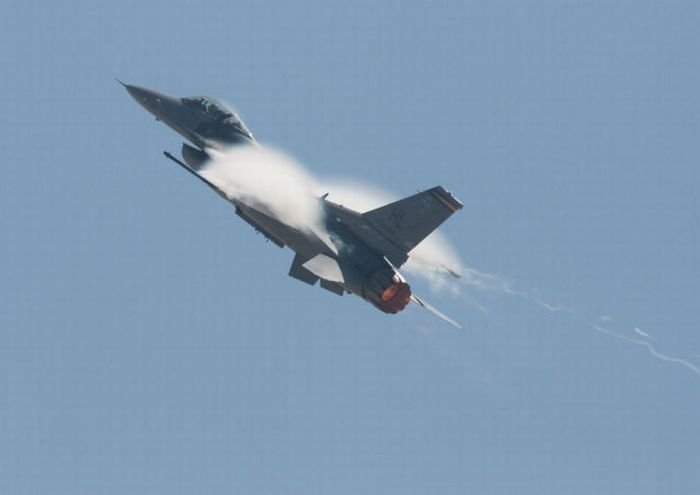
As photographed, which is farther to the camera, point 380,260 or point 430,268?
point 430,268

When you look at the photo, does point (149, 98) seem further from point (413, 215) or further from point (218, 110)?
point (413, 215)

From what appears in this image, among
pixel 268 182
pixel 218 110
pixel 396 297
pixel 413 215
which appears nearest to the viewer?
pixel 396 297

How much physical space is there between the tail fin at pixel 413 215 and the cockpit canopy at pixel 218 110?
16.3 ft

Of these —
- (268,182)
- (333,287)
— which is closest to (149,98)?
(268,182)

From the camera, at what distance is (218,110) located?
104 feet

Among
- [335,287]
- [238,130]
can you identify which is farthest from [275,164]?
[335,287]

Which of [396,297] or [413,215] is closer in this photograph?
[396,297]

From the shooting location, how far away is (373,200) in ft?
105

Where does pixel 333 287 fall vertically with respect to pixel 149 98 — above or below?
below

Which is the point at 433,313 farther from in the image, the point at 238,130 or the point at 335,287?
the point at 238,130

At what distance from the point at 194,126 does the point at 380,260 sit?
646 centimetres

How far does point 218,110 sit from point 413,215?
6.44 metres

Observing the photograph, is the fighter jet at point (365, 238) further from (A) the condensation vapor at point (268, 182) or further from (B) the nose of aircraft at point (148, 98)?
(B) the nose of aircraft at point (148, 98)

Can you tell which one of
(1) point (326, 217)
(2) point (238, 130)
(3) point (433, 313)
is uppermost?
(2) point (238, 130)
